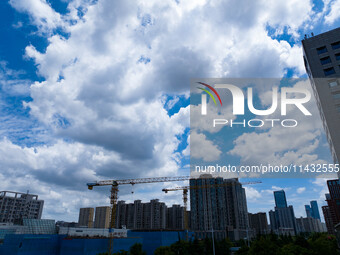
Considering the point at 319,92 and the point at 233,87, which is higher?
the point at 319,92

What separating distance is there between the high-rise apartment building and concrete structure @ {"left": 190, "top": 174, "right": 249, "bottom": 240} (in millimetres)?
113733

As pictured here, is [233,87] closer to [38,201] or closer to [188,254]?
[188,254]

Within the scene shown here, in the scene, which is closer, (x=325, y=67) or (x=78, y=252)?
(x=325, y=67)

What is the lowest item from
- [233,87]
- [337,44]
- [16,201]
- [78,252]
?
[78,252]

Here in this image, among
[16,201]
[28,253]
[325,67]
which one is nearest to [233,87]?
[325,67]

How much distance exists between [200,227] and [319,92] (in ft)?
417

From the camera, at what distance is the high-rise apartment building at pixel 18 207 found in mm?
145250

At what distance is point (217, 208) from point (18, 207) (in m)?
136

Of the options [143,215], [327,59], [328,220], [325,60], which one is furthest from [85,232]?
[328,220]

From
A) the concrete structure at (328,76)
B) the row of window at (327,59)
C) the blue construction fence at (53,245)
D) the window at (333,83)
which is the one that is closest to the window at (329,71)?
the concrete structure at (328,76)

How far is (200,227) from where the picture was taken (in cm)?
14938

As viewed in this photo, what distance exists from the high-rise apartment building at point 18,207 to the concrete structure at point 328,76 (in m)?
167

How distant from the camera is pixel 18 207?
5994 inches

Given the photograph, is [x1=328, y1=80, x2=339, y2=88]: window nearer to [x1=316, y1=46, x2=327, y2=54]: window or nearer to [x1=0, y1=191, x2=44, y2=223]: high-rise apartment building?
[x1=316, y1=46, x2=327, y2=54]: window
